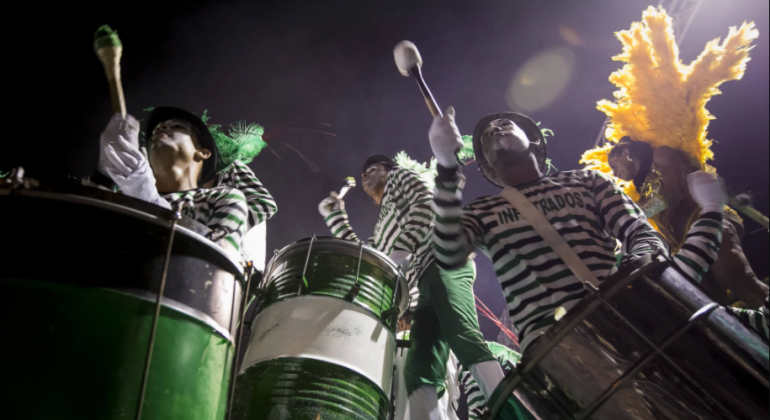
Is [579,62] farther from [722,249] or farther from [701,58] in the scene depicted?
[722,249]

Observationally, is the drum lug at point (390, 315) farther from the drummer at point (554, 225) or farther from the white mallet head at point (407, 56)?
the white mallet head at point (407, 56)

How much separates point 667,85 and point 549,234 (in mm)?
2345

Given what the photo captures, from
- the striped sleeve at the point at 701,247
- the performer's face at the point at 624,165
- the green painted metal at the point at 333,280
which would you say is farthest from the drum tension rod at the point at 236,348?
the performer's face at the point at 624,165

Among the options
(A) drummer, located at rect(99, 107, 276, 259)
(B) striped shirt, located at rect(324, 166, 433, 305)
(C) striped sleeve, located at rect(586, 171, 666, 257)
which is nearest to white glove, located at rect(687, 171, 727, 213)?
(C) striped sleeve, located at rect(586, 171, 666, 257)

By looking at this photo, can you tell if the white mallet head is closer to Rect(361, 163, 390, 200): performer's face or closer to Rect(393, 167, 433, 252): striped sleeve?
Rect(393, 167, 433, 252): striped sleeve

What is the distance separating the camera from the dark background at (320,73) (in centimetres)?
531

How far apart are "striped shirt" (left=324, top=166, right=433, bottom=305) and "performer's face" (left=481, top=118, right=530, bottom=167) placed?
1.71 feet

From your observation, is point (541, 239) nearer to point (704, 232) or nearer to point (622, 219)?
point (622, 219)

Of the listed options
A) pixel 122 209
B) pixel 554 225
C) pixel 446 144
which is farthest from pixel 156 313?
pixel 554 225

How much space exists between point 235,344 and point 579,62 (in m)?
6.61

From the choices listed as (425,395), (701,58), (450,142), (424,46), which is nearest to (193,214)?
(450,142)

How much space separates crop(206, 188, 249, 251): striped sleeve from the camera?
2.11 m

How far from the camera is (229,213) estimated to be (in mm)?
2164

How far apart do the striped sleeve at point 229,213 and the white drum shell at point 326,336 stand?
0.43 meters
